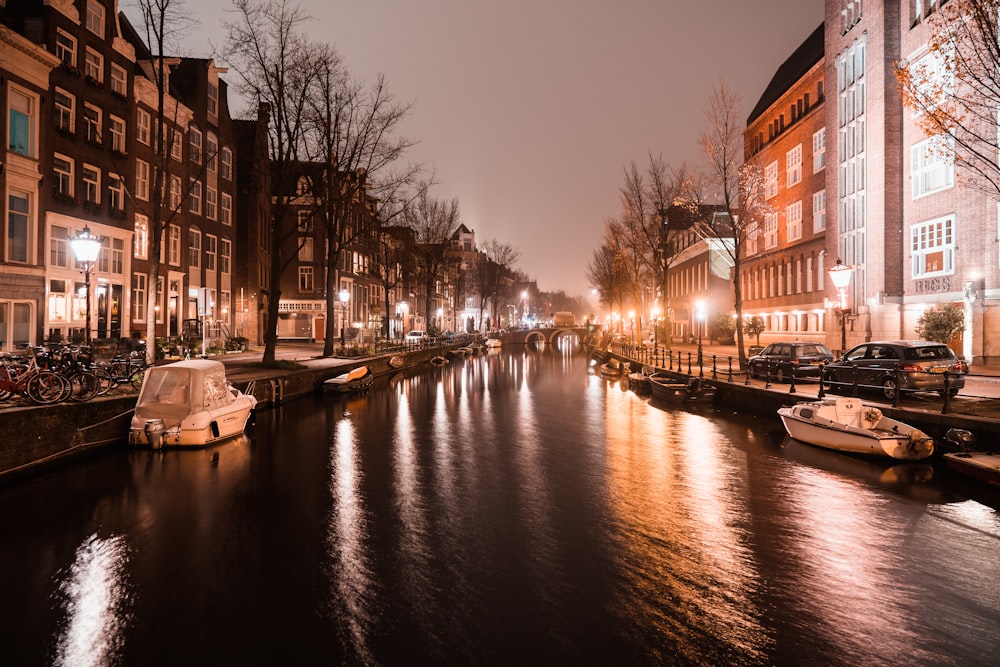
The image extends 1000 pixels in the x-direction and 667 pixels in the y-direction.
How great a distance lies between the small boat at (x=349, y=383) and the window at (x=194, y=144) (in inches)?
865

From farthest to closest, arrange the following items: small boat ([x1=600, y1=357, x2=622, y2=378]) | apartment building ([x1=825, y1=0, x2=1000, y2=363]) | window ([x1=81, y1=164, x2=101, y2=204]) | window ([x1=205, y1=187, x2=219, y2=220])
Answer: window ([x1=205, y1=187, x2=219, y2=220]) < small boat ([x1=600, y1=357, x2=622, y2=378]) < window ([x1=81, y1=164, x2=101, y2=204]) < apartment building ([x1=825, y1=0, x2=1000, y2=363])

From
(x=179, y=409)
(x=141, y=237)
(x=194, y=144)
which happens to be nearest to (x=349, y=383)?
(x=179, y=409)

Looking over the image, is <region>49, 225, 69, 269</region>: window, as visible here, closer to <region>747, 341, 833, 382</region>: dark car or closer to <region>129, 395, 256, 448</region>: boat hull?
<region>129, 395, 256, 448</region>: boat hull

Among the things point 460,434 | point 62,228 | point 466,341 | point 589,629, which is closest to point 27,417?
point 460,434

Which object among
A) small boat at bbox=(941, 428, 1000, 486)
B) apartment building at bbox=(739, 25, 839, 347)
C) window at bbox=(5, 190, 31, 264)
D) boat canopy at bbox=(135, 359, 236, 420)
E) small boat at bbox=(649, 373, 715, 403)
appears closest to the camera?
small boat at bbox=(941, 428, 1000, 486)

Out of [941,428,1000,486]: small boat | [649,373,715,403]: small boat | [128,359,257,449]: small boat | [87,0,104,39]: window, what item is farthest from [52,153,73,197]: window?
[941,428,1000,486]: small boat

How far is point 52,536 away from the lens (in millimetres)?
9266

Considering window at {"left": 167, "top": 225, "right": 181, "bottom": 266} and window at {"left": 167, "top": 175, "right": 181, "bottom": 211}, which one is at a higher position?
window at {"left": 167, "top": 175, "right": 181, "bottom": 211}

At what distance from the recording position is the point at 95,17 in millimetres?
31297

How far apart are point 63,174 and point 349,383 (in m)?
16.1

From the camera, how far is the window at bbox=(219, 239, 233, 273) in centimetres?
4675

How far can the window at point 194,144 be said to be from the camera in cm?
4194

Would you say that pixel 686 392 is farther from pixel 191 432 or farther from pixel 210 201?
pixel 210 201

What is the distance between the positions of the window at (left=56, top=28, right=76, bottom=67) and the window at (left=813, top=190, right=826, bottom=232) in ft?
156
